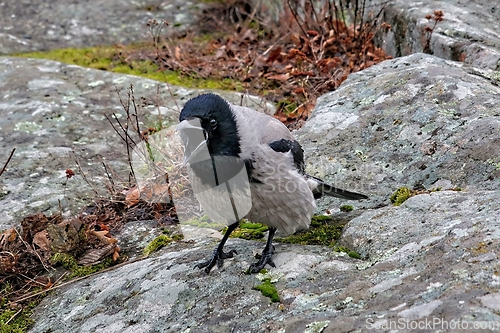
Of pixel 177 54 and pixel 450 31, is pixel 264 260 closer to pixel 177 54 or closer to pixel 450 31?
pixel 450 31

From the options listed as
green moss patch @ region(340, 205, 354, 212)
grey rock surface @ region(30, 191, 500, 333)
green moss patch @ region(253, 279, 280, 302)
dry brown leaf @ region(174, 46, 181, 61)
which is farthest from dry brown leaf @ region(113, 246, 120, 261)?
dry brown leaf @ region(174, 46, 181, 61)

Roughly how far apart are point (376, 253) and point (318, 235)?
87cm

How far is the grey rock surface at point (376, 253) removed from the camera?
89.6 inches

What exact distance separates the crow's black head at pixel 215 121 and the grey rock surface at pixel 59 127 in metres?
2.16

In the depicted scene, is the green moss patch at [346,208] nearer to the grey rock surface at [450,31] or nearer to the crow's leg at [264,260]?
the crow's leg at [264,260]

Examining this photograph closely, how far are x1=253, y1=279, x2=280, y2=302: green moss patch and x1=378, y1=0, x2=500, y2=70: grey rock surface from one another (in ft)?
11.9

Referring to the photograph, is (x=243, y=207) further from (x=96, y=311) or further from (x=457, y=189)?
(x=457, y=189)

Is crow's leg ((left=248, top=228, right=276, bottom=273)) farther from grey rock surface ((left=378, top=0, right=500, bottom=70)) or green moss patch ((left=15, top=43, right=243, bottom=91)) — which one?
green moss patch ((left=15, top=43, right=243, bottom=91))

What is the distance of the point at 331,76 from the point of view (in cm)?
659

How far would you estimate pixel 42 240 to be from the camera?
4.27 meters

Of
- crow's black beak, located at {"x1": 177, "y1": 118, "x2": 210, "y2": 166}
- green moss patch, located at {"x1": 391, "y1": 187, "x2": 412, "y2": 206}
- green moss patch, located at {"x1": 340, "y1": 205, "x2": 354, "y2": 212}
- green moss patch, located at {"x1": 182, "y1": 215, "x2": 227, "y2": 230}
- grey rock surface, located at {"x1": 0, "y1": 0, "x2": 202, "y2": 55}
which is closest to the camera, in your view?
crow's black beak, located at {"x1": 177, "y1": 118, "x2": 210, "y2": 166}

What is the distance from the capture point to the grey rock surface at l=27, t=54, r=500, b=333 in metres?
2.28

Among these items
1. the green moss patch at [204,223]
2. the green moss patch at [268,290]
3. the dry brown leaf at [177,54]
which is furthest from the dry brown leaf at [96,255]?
the dry brown leaf at [177,54]

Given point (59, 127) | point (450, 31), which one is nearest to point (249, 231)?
point (59, 127)
